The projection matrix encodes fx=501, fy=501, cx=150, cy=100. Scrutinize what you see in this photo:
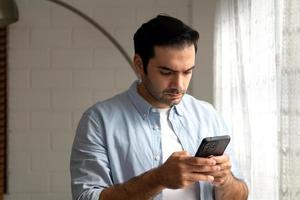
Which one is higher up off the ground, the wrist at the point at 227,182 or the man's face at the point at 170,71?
the man's face at the point at 170,71

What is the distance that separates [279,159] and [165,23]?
1.52ft

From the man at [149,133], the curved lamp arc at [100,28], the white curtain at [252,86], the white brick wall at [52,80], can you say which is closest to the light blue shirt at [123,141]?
the man at [149,133]

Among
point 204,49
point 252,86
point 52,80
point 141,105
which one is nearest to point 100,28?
point 52,80

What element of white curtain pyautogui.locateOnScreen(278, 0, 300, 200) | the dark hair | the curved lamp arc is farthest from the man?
the curved lamp arc

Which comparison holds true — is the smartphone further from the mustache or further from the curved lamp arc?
the curved lamp arc

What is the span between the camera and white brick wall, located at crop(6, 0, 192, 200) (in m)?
2.33

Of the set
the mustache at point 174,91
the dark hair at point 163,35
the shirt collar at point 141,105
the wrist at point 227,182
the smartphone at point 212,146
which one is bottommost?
the wrist at point 227,182

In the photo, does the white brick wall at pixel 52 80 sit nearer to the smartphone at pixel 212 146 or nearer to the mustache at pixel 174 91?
the mustache at pixel 174 91

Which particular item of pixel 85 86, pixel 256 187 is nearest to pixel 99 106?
pixel 256 187

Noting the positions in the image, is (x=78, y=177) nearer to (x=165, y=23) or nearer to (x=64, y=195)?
(x=165, y=23)

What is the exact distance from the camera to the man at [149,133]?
4.11ft

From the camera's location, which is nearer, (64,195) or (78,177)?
(78,177)

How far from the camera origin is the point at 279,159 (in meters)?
1.32

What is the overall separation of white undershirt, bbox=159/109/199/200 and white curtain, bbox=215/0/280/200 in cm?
25
